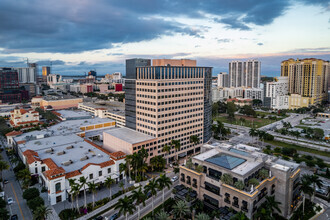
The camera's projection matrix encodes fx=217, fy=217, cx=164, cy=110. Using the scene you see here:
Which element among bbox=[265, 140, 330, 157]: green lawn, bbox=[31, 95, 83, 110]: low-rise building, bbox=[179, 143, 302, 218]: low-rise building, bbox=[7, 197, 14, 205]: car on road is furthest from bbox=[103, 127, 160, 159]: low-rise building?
bbox=[31, 95, 83, 110]: low-rise building

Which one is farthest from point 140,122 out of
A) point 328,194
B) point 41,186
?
point 328,194

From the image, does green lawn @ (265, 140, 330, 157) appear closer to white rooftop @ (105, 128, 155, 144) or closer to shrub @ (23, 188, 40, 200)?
white rooftop @ (105, 128, 155, 144)

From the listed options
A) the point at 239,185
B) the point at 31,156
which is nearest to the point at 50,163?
the point at 31,156

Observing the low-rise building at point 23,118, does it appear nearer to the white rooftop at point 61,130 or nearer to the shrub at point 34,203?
the white rooftop at point 61,130

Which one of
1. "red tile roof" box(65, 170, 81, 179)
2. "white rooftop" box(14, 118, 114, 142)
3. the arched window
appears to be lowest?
the arched window

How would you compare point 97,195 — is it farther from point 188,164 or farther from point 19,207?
point 188,164

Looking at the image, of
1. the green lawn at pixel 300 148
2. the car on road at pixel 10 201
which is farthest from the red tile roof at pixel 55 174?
the green lawn at pixel 300 148
